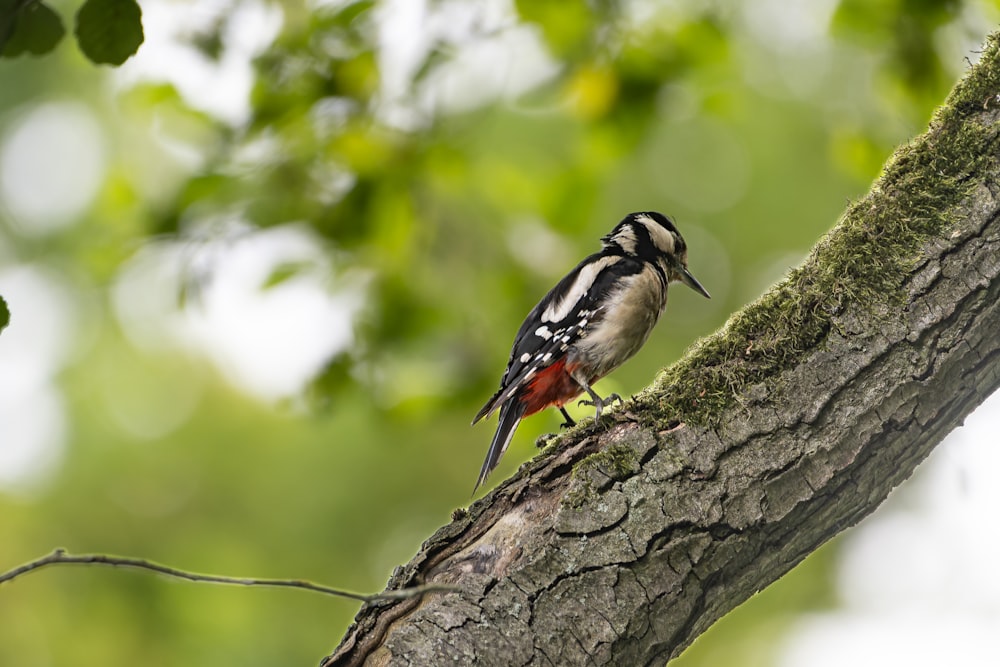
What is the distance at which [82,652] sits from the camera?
8.48 meters

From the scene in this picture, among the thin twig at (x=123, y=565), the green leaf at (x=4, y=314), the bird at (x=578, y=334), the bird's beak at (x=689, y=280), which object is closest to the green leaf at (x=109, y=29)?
the green leaf at (x=4, y=314)

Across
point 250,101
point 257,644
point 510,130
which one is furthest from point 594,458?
point 510,130

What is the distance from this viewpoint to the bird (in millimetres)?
3354

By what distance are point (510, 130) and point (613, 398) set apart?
19.4 ft

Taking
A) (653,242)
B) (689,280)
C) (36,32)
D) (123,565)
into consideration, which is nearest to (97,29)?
(36,32)

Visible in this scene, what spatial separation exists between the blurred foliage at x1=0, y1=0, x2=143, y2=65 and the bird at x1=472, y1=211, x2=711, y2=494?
192cm

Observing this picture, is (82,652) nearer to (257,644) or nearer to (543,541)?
(257,644)

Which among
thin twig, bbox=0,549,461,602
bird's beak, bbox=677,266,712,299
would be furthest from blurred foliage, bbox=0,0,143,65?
bird's beak, bbox=677,266,712,299

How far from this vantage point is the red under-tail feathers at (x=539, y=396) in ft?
11.0

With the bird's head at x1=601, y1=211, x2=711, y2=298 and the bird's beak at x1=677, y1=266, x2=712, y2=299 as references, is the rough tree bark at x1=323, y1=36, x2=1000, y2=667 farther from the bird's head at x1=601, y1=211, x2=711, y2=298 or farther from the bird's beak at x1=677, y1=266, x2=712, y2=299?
the bird's beak at x1=677, y1=266, x2=712, y2=299

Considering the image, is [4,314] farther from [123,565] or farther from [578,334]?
[578,334]

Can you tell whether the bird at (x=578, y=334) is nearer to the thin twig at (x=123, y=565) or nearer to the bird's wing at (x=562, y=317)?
the bird's wing at (x=562, y=317)

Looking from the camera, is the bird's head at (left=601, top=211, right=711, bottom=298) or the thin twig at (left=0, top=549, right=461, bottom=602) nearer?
the thin twig at (left=0, top=549, right=461, bottom=602)

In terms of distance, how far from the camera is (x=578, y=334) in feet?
11.2
